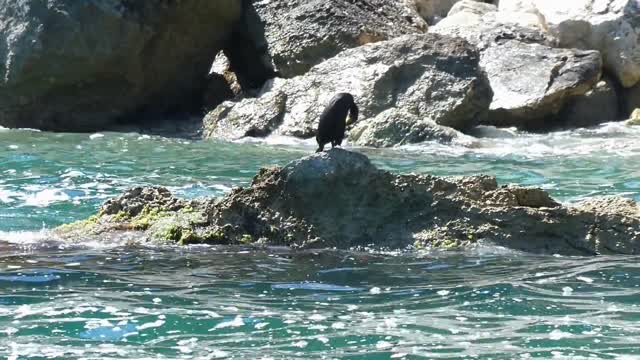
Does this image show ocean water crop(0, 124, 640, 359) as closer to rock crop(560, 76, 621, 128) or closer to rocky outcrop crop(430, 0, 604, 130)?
rocky outcrop crop(430, 0, 604, 130)

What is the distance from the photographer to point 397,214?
676cm

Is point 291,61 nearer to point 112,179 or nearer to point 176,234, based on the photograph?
point 112,179

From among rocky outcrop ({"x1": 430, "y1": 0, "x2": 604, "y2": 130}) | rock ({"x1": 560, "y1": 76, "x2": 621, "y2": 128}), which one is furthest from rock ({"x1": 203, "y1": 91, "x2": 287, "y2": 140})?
rock ({"x1": 560, "y1": 76, "x2": 621, "y2": 128})

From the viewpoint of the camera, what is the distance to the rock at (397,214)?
6629mm

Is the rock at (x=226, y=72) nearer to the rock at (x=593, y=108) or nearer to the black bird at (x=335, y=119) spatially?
the rock at (x=593, y=108)

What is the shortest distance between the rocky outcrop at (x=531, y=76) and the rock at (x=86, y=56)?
408 cm

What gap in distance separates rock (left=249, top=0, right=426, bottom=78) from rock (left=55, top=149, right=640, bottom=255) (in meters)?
9.25

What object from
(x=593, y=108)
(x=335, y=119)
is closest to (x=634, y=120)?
(x=593, y=108)

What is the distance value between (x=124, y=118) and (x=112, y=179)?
17.4ft

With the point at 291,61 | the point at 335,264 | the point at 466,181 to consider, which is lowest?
the point at 335,264

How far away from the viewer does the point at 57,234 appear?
7.37 meters

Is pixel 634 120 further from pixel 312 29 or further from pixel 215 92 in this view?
pixel 215 92

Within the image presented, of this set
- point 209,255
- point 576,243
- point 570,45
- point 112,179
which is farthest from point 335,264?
point 570,45

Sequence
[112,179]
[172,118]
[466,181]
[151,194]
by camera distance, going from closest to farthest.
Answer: [466,181], [151,194], [112,179], [172,118]
